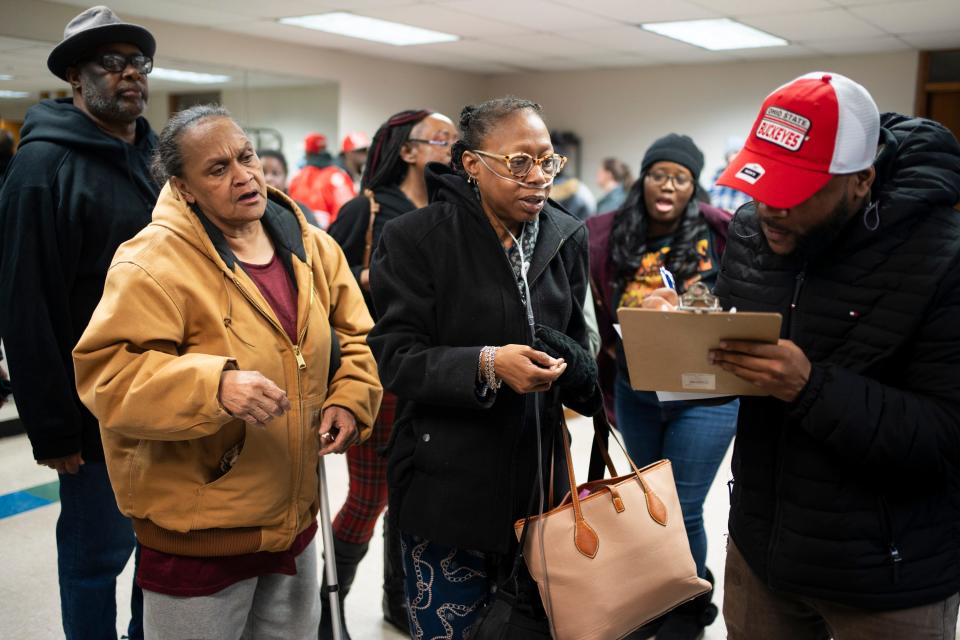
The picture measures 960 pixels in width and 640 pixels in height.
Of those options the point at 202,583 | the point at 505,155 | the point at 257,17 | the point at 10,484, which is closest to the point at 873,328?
the point at 505,155

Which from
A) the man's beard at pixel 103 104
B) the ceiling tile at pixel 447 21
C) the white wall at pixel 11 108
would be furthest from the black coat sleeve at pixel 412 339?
the ceiling tile at pixel 447 21

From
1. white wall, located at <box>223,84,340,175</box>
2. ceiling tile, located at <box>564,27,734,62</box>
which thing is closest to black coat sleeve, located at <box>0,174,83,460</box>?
white wall, located at <box>223,84,340,175</box>

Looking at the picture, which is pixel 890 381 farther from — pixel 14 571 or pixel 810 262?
pixel 14 571

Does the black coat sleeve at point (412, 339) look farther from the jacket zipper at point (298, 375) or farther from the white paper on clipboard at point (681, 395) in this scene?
the white paper on clipboard at point (681, 395)

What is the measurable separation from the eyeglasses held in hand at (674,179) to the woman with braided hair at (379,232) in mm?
731

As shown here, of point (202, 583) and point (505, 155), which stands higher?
point (505, 155)

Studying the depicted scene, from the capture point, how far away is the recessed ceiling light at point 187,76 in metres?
7.36

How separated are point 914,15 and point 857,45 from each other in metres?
1.84

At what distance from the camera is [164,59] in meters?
7.28

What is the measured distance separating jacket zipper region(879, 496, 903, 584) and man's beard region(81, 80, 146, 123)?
2089mm

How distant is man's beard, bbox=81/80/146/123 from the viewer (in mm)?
2215

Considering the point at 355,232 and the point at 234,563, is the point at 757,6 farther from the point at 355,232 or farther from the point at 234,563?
the point at 234,563

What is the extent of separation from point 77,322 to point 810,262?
6.01 feet

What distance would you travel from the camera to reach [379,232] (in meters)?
2.72
